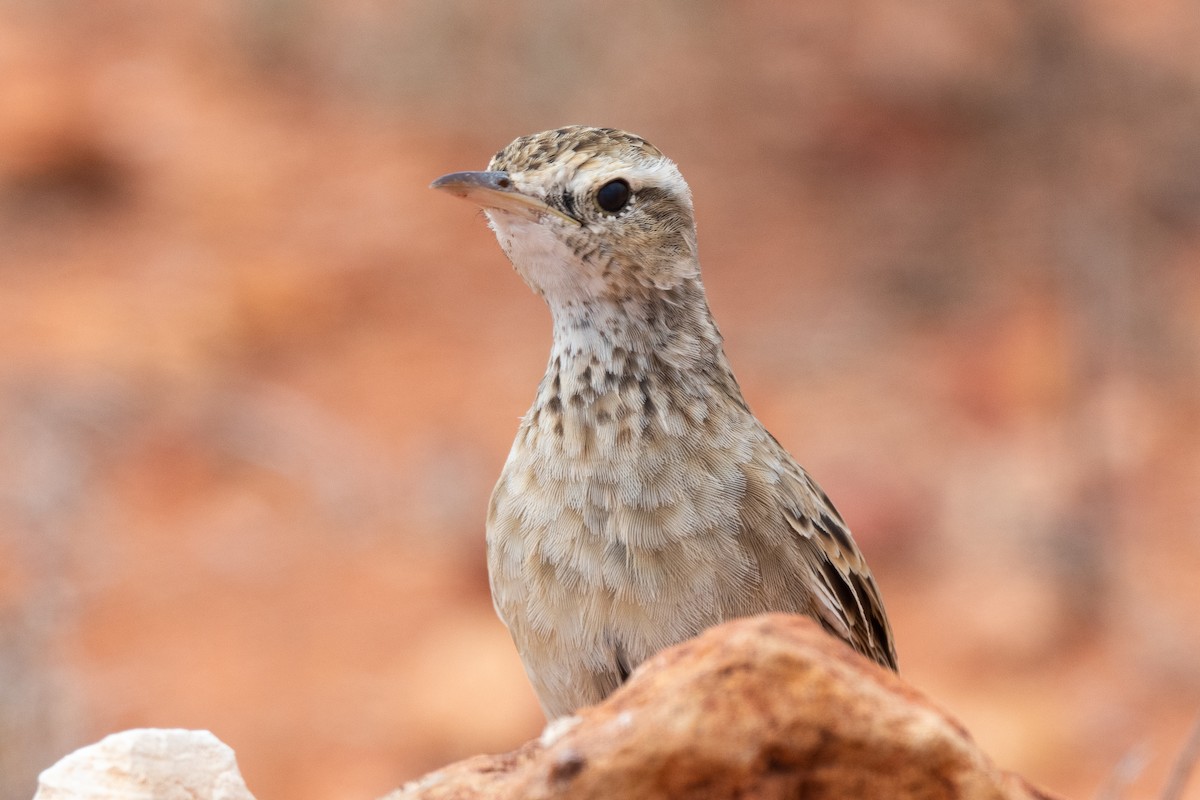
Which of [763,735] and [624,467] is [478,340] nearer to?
[624,467]

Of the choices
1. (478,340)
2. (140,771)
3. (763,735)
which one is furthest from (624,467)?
(478,340)

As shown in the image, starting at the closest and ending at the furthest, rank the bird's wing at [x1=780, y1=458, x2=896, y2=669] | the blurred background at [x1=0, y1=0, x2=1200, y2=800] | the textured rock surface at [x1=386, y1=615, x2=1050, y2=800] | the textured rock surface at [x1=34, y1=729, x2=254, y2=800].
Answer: the textured rock surface at [x1=386, y1=615, x2=1050, y2=800], the textured rock surface at [x1=34, y1=729, x2=254, y2=800], the bird's wing at [x1=780, y1=458, x2=896, y2=669], the blurred background at [x1=0, y1=0, x2=1200, y2=800]

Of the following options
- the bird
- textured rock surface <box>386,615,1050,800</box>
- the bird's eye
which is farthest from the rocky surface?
the bird's eye

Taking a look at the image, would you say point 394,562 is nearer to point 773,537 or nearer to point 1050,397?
point 1050,397

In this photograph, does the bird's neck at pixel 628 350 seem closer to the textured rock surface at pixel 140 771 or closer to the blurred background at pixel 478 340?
the textured rock surface at pixel 140 771

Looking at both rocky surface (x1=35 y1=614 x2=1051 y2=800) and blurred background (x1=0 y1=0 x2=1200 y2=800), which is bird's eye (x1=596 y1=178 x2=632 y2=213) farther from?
blurred background (x1=0 y1=0 x2=1200 y2=800)

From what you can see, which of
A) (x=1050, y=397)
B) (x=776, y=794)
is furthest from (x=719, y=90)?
(x=776, y=794)

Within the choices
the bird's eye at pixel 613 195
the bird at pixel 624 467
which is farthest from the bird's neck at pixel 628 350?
the bird's eye at pixel 613 195
